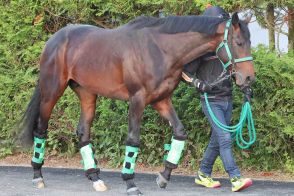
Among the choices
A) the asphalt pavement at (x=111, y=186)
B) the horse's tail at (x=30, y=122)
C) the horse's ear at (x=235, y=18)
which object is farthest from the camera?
the horse's tail at (x=30, y=122)

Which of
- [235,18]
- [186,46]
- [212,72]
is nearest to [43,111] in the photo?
[186,46]

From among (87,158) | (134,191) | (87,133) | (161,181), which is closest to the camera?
(134,191)

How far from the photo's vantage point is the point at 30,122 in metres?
7.34

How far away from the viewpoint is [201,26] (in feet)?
20.4

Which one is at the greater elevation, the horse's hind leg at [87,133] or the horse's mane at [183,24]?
the horse's mane at [183,24]

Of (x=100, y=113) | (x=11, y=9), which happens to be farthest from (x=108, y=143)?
(x=11, y=9)

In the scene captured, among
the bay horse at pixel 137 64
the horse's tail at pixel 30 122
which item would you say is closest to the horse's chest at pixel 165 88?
the bay horse at pixel 137 64

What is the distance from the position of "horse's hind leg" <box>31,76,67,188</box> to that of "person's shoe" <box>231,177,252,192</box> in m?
2.35

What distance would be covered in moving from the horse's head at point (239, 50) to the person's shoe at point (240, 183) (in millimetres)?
1068

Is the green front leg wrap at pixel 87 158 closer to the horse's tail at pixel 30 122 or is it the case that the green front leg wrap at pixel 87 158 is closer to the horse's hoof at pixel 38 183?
the horse's hoof at pixel 38 183

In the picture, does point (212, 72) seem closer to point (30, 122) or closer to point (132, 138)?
point (132, 138)

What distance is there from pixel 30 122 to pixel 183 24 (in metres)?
2.43

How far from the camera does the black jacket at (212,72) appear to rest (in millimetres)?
6488

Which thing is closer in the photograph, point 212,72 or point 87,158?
point 212,72
